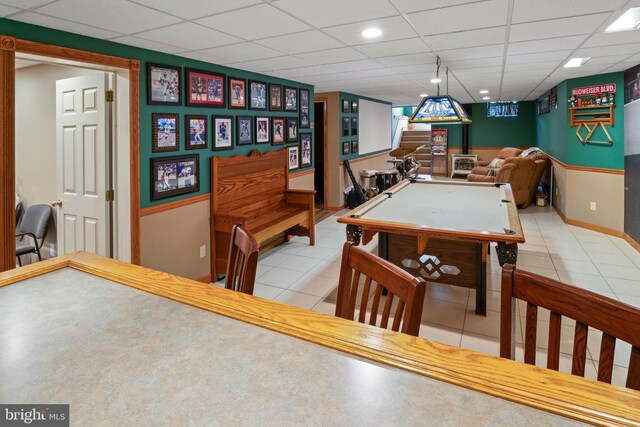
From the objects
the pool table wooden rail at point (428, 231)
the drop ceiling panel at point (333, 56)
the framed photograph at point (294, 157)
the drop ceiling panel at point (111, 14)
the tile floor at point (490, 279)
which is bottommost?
the tile floor at point (490, 279)

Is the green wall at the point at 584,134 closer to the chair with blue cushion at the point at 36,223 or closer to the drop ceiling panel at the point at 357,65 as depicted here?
the drop ceiling panel at the point at 357,65

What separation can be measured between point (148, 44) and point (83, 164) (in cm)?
127

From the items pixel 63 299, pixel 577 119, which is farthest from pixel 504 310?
pixel 577 119

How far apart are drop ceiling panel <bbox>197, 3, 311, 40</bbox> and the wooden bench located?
1.61 metres

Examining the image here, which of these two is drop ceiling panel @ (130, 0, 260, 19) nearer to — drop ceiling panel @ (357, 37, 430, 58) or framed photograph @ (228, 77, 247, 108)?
drop ceiling panel @ (357, 37, 430, 58)

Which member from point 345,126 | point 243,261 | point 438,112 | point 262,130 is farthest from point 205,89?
point 345,126

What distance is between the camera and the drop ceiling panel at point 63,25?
8.39ft

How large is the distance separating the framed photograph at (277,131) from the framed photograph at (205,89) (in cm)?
106

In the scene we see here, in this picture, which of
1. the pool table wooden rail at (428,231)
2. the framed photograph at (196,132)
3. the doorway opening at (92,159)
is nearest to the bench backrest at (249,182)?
the framed photograph at (196,132)

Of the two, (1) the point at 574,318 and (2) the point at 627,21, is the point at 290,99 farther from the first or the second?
(1) the point at 574,318

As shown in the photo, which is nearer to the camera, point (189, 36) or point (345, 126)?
point (189, 36)

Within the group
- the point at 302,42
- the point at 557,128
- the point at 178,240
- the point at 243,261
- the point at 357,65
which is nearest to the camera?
the point at 243,261

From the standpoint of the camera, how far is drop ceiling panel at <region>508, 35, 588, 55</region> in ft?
11.7

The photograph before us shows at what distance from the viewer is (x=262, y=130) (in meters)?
5.21
